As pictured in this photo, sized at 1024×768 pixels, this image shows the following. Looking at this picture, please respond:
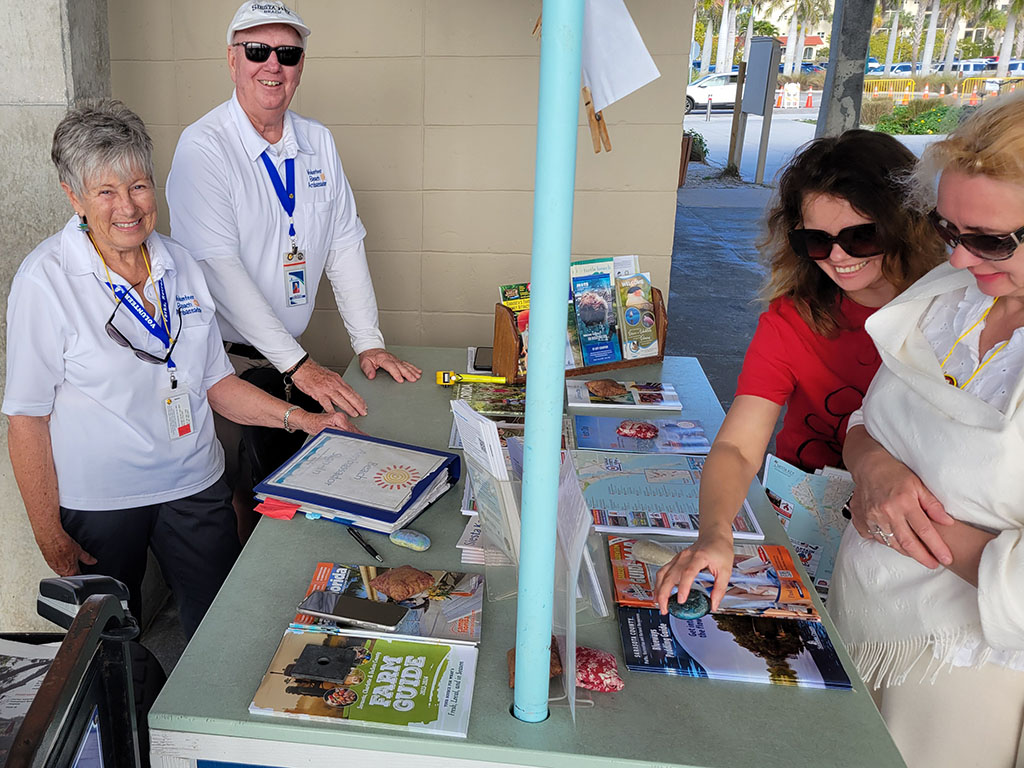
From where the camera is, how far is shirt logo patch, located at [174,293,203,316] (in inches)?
74.4

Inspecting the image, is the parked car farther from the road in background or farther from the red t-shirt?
the red t-shirt

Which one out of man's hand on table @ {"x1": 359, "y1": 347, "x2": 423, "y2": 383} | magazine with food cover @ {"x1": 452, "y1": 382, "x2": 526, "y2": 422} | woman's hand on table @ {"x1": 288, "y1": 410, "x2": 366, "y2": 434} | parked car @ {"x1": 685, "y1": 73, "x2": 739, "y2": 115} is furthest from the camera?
parked car @ {"x1": 685, "y1": 73, "x2": 739, "y2": 115}

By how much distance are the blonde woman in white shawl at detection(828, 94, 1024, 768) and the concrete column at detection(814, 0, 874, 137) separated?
6856mm

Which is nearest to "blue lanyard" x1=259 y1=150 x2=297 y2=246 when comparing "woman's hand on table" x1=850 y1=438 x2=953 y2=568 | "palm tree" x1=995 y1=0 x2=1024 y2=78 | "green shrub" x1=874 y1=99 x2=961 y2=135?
"woman's hand on table" x1=850 y1=438 x2=953 y2=568

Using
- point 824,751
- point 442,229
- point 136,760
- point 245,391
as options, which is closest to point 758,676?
point 824,751

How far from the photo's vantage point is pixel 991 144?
44.4 inches

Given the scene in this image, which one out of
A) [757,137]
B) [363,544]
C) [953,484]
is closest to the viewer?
[953,484]

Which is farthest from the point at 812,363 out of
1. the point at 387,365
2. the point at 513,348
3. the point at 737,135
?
the point at 737,135

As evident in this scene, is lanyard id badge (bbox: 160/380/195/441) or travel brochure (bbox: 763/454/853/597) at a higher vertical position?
lanyard id badge (bbox: 160/380/195/441)

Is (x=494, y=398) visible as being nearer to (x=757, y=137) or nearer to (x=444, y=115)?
(x=444, y=115)

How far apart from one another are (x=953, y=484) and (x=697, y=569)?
1.29ft

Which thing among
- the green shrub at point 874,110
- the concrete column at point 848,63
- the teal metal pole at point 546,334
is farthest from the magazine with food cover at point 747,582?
the green shrub at point 874,110

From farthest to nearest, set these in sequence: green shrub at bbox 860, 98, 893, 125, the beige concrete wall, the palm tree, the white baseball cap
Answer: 1. the palm tree
2. green shrub at bbox 860, 98, 893, 125
3. the beige concrete wall
4. the white baseball cap

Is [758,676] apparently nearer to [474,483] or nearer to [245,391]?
[474,483]
